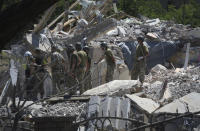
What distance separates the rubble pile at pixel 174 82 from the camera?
16.2m

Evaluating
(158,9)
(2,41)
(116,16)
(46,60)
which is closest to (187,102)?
(46,60)

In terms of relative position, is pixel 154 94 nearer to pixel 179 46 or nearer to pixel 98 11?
pixel 179 46

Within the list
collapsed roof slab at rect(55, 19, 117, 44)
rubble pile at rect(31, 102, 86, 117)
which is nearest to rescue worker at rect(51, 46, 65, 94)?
rubble pile at rect(31, 102, 86, 117)

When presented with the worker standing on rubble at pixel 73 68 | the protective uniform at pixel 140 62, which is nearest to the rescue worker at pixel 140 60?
the protective uniform at pixel 140 62

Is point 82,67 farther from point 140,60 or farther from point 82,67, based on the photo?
point 140,60

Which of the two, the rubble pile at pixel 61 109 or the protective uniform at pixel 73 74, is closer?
the rubble pile at pixel 61 109

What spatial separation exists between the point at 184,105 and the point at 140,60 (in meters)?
5.30

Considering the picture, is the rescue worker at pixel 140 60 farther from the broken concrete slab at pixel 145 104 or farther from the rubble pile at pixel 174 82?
the broken concrete slab at pixel 145 104

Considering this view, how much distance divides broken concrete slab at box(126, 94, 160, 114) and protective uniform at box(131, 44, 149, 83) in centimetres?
325

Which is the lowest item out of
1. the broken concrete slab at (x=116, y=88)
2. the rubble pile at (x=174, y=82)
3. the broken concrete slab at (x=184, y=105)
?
the broken concrete slab at (x=184, y=105)

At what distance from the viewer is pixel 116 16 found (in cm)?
3000

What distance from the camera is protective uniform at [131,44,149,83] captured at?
17250mm

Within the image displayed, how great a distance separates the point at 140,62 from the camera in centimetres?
1748

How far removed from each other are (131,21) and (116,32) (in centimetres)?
366
